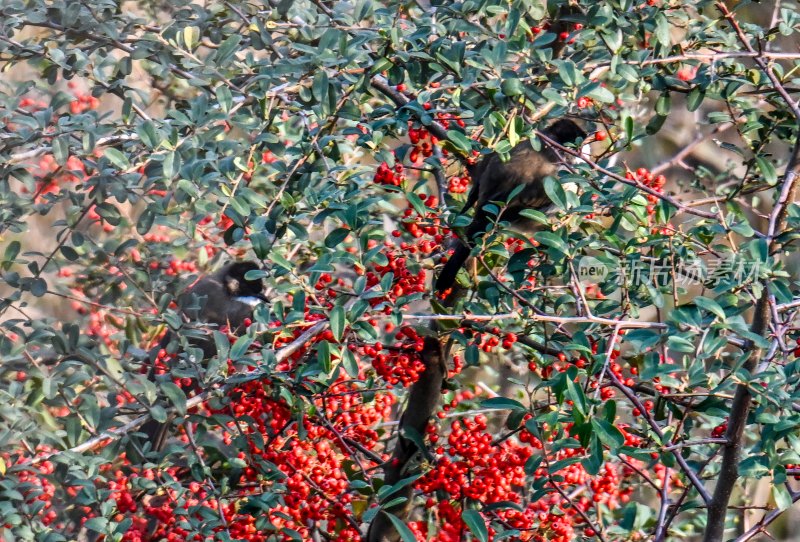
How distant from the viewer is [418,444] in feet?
8.94

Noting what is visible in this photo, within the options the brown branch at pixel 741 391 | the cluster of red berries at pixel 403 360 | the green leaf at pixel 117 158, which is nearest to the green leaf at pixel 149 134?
the green leaf at pixel 117 158

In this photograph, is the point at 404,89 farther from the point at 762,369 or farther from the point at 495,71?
the point at 762,369

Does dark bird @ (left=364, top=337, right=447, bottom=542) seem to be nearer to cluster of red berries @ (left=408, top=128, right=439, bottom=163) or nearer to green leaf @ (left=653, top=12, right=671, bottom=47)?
cluster of red berries @ (left=408, top=128, right=439, bottom=163)

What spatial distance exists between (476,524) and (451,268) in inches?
28.6

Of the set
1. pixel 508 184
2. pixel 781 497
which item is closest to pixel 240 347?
pixel 508 184

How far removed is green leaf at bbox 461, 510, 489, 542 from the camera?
2279mm

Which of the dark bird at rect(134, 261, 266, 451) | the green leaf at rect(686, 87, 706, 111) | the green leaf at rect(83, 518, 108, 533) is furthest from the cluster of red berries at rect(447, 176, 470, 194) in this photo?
the green leaf at rect(83, 518, 108, 533)

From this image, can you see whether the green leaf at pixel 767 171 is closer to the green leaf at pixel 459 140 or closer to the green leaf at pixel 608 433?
the green leaf at pixel 459 140

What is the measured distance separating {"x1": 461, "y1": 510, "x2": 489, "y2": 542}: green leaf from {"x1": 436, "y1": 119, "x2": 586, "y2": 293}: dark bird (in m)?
0.64

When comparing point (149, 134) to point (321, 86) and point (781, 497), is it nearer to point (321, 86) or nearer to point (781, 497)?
point (321, 86)

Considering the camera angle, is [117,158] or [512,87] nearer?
[512,87]

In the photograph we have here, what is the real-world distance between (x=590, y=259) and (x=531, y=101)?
412mm

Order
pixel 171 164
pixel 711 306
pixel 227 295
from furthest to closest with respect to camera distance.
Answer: pixel 227 295
pixel 171 164
pixel 711 306

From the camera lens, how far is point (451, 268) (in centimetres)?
269
